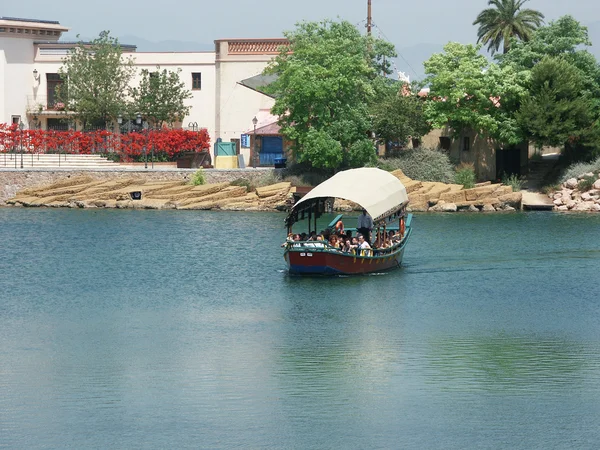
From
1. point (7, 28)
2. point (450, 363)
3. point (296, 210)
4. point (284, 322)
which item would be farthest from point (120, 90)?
point (450, 363)

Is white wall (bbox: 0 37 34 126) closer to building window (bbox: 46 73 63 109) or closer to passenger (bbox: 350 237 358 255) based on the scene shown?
building window (bbox: 46 73 63 109)

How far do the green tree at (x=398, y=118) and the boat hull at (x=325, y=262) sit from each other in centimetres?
3107

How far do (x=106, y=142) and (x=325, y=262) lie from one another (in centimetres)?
4275

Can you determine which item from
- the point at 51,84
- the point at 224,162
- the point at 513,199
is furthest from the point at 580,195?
the point at 51,84

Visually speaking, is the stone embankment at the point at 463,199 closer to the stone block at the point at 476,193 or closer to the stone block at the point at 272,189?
the stone block at the point at 476,193

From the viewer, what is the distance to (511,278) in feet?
156

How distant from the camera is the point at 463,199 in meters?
73.9

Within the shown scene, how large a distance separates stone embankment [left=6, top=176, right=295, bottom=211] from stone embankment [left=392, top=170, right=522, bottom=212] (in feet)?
27.1

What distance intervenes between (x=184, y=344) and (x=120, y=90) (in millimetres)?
54842

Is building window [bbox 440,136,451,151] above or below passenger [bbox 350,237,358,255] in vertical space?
above

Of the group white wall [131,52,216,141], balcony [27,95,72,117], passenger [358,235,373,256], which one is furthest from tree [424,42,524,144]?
passenger [358,235,373,256]

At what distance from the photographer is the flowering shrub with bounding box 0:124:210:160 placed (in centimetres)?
8200

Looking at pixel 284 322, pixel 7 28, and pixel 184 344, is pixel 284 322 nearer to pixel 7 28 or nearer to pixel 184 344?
pixel 184 344

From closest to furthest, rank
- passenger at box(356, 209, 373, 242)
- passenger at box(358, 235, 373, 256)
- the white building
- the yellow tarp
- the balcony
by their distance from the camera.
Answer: passenger at box(358, 235, 373, 256)
passenger at box(356, 209, 373, 242)
the yellow tarp
the white building
the balcony
